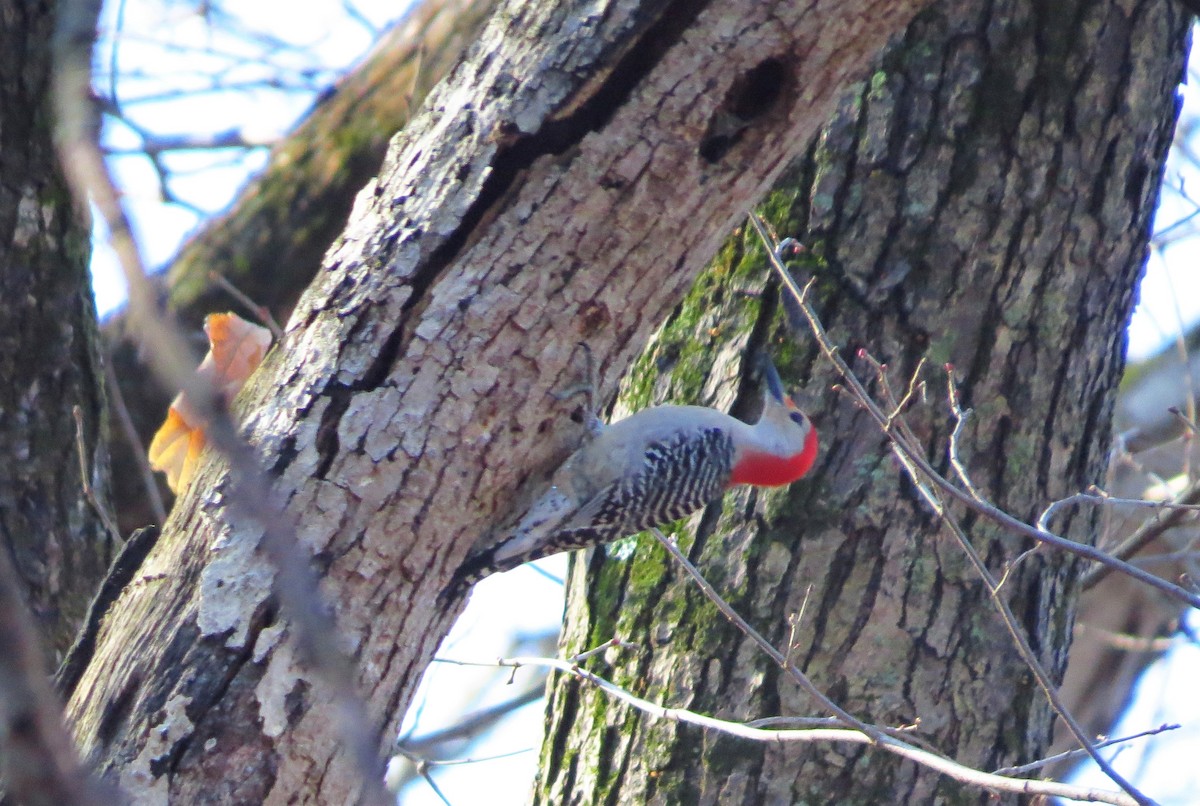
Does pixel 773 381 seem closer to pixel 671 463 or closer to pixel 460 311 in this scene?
pixel 671 463

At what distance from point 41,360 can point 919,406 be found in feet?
9.65

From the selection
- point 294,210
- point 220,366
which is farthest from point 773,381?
point 294,210

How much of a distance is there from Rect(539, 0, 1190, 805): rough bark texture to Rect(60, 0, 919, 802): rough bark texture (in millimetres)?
1041

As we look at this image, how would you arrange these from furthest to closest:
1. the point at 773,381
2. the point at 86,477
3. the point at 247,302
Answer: the point at 247,302, the point at 773,381, the point at 86,477

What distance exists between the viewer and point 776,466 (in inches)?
163

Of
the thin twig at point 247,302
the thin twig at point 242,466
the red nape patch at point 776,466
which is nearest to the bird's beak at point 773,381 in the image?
the red nape patch at point 776,466

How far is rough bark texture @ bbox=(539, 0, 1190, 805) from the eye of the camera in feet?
13.1

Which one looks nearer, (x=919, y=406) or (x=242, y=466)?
(x=242, y=466)

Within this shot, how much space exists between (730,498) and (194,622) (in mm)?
2125

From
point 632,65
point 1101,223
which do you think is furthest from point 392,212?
point 1101,223

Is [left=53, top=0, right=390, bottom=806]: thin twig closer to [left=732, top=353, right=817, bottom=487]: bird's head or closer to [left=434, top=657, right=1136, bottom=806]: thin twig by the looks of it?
[left=434, top=657, right=1136, bottom=806]: thin twig

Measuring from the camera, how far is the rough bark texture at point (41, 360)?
3.74 m

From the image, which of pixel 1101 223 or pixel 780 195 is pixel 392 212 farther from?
pixel 1101 223

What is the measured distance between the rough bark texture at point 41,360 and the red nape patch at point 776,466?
217 centimetres
